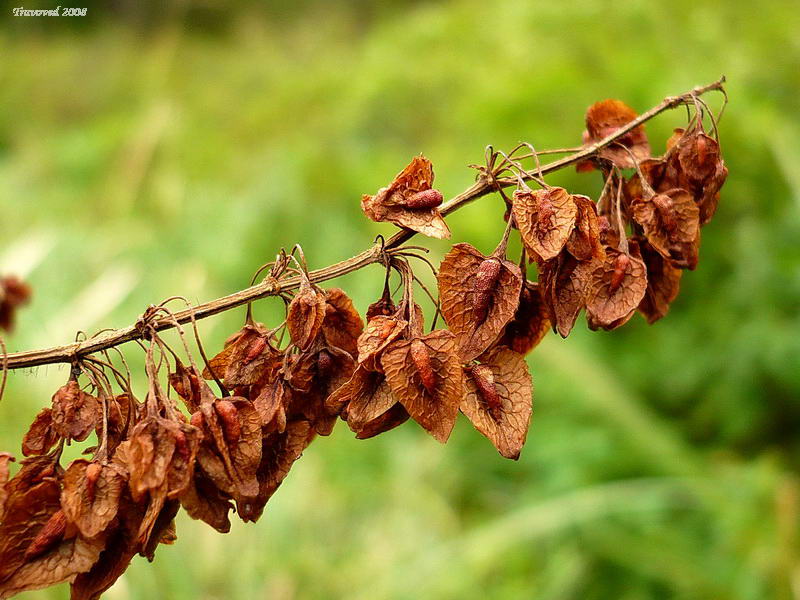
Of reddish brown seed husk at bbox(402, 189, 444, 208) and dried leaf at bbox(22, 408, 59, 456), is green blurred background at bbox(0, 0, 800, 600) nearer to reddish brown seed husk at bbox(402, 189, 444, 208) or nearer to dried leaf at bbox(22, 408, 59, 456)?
dried leaf at bbox(22, 408, 59, 456)

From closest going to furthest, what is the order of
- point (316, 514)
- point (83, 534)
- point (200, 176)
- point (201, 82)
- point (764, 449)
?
point (83, 534) → point (316, 514) → point (764, 449) → point (200, 176) → point (201, 82)

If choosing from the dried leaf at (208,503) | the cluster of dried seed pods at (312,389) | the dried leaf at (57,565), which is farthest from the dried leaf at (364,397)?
the dried leaf at (57,565)

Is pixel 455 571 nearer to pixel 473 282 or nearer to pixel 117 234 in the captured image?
pixel 473 282

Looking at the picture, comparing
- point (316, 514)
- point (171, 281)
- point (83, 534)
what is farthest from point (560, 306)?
point (171, 281)

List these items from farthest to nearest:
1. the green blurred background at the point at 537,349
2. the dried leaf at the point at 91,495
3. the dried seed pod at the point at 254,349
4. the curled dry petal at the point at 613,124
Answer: the green blurred background at the point at 537,349 < the curled dry petal at the point at 613,124 < the dried seed pod at the point at 254,349 < the dried leaf at the point at 91,495

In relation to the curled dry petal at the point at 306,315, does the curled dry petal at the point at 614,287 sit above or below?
below

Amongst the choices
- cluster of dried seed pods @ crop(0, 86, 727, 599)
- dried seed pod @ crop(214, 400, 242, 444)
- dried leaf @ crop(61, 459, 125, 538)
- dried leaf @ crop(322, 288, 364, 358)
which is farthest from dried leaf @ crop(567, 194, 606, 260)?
dried leaf @ crop(61, 459, 125, 538)

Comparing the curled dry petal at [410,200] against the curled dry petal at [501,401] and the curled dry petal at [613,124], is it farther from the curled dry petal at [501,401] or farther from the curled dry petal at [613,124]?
the curled dry petal at [613,124]
